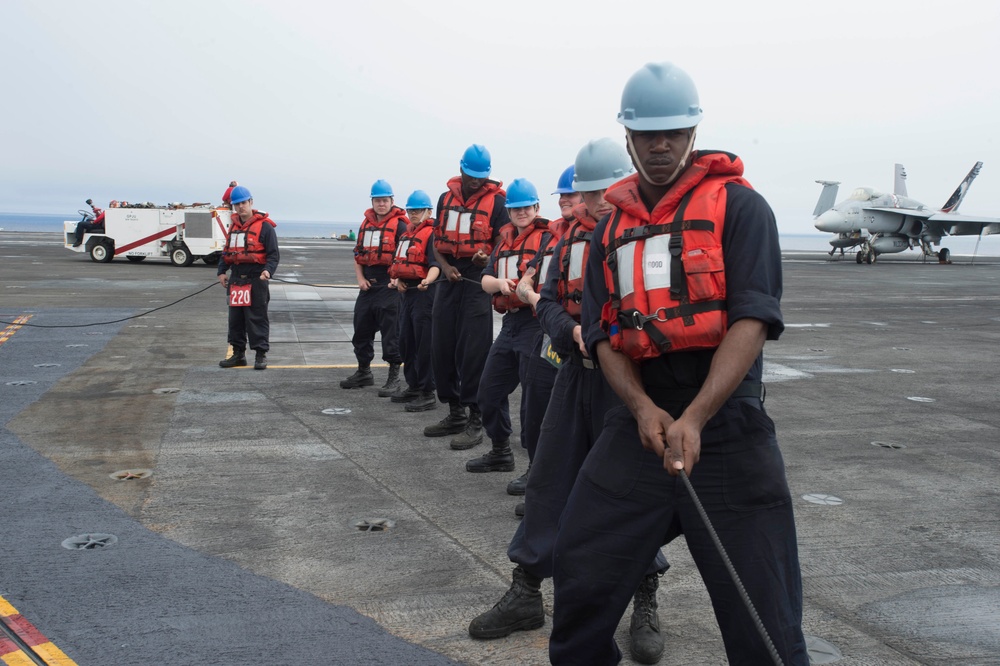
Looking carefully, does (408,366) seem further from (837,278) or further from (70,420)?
(837,278)

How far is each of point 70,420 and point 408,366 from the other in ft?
10.3

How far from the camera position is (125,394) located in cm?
876

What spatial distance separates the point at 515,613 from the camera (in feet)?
12.3

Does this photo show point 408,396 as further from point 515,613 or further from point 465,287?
point 515,613

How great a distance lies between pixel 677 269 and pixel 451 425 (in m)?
5.15

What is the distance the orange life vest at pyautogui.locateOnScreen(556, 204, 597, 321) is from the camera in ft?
13.3

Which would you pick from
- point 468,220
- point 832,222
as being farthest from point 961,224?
point 468,220

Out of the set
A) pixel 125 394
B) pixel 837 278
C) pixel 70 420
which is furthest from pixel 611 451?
pixel 837 278

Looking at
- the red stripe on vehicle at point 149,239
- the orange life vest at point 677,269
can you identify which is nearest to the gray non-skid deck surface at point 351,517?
the orange life vest at point 677,269

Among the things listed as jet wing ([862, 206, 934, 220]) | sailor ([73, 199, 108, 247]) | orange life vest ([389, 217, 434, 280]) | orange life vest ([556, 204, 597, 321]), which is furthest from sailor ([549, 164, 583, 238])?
jet wing ([862, 206, 934, 220])

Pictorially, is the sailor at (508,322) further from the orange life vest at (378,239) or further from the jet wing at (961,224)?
the jet wing at (961,224)

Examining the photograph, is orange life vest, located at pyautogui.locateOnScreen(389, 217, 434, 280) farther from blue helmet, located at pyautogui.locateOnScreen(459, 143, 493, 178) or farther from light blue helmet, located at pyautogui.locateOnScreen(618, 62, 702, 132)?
light blue helmet, located at pyautogui.locateOnScreen(618, 62, 702, 132)

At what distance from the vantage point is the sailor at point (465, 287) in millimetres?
7148

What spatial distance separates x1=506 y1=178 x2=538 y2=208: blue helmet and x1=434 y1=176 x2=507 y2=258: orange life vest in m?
1.24
